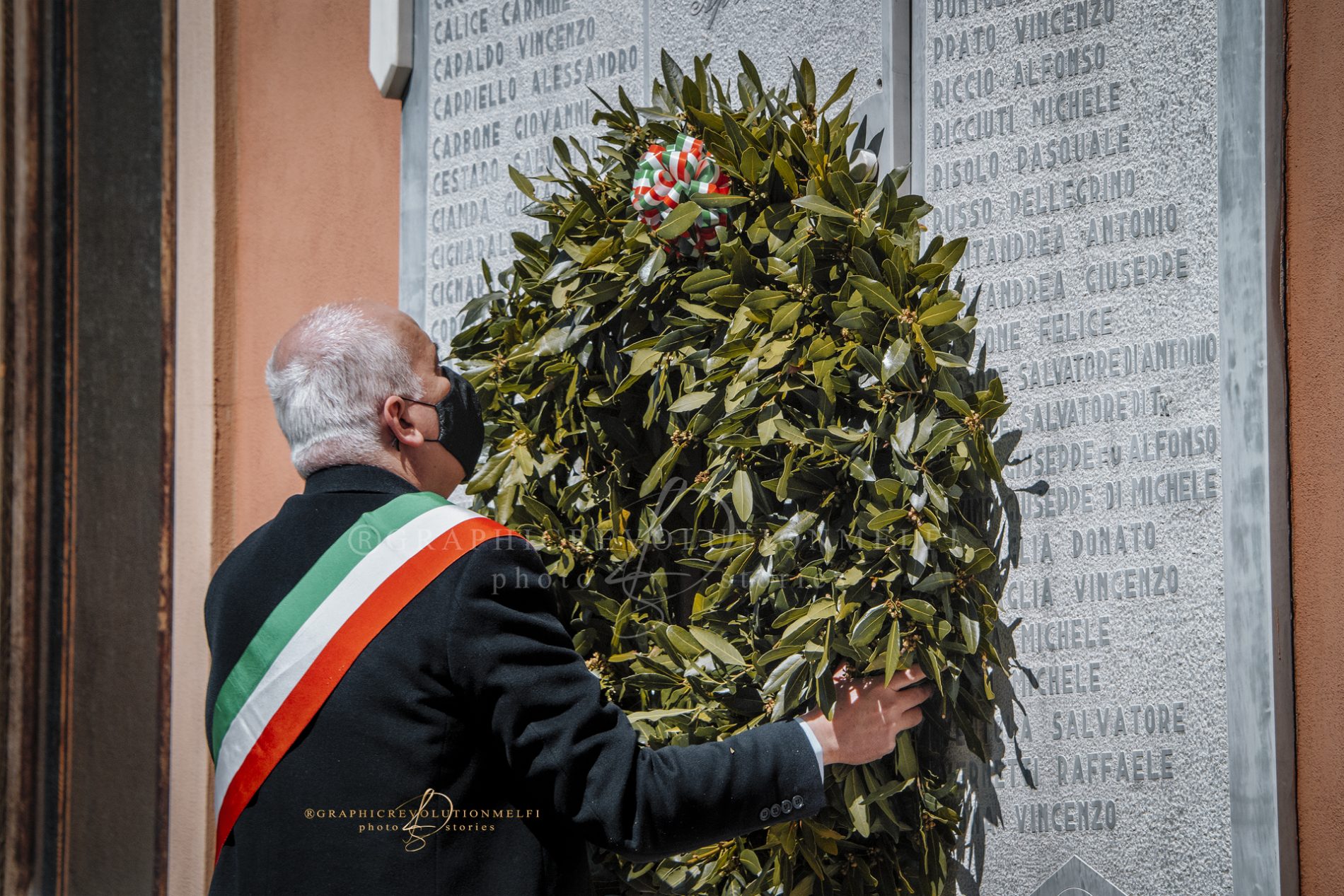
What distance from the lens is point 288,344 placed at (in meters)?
2.06

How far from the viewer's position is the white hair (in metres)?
2.02

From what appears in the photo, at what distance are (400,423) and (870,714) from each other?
0.80m

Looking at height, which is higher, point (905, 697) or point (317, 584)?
point (317, 584)

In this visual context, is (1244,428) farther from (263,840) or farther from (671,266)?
(263,840)

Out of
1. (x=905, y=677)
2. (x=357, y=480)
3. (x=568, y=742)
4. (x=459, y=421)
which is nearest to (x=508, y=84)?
(x=459, y=421)

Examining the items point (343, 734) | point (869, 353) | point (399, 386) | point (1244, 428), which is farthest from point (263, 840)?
point (1244, 428)

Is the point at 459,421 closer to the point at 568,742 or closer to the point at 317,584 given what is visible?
the point at 317,584

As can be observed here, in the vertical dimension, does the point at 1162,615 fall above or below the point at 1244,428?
below

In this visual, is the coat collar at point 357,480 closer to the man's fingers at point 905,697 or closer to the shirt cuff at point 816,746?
the shirt cuff at point 816,746

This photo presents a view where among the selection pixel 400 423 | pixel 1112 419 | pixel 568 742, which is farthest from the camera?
pixel 1112 419

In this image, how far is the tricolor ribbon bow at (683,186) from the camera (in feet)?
7.79

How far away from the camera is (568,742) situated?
5.96 ft

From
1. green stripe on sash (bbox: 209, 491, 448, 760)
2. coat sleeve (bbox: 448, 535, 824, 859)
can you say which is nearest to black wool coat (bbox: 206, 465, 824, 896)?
coat sleeve (bbox: 448, 535, 824, 859)

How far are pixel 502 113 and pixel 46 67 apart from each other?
1.51 m
